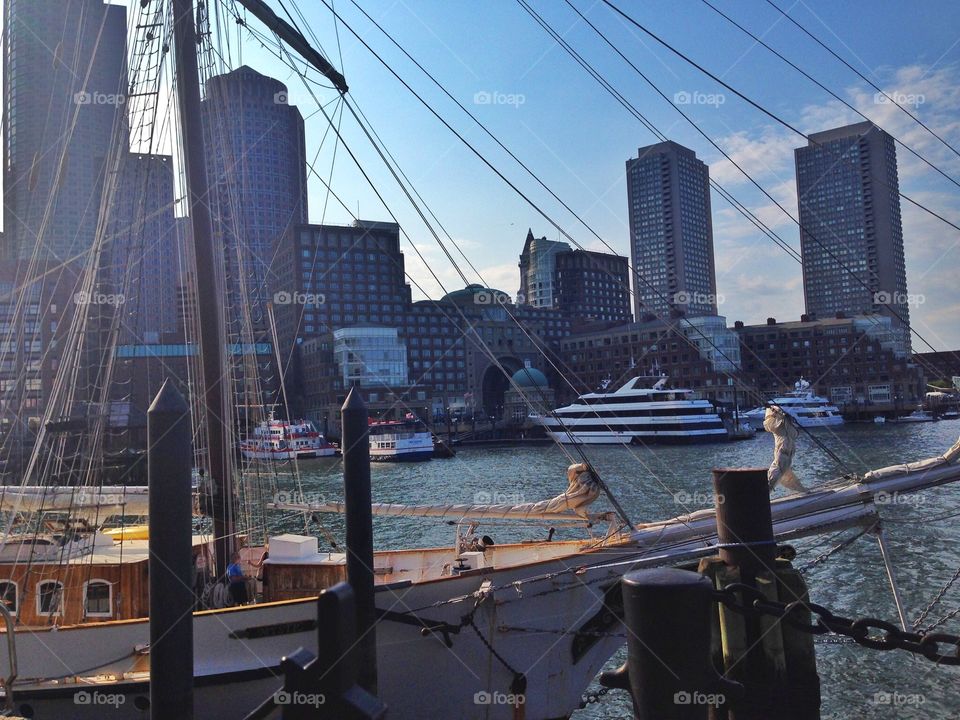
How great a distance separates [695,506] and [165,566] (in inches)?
1033

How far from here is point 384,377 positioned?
103 metres

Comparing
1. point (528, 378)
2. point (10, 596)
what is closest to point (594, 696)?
point (10, 596)

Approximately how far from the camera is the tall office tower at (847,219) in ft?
520

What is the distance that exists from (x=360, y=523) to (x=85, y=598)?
6.32 m

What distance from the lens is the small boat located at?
9329cm

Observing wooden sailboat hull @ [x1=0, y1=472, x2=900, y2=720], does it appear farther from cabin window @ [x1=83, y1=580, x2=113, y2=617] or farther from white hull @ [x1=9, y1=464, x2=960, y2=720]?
cabin window @ [x1=83, y1=580, x2=113, y2=617]

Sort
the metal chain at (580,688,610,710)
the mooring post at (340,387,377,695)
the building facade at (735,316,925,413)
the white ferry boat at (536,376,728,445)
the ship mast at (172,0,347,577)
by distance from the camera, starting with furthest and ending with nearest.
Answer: the building facade at (735,316,925,413), the white ferry boat at (536,376,728,445), the ship mast at (172,0,347,577), the metal chain at (580,688,610,710), the mooring post at (340,387,377,695)

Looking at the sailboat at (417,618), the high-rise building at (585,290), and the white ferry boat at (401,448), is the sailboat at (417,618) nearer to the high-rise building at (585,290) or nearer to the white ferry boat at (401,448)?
the white ferry boat at (401,448)

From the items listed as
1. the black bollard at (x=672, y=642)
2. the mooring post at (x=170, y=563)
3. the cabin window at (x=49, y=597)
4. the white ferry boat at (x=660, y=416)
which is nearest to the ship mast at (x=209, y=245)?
the cabin window at (x=49, y=597)

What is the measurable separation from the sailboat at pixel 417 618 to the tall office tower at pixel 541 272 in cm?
16866

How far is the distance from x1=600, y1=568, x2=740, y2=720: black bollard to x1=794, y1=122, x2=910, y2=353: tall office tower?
166 m

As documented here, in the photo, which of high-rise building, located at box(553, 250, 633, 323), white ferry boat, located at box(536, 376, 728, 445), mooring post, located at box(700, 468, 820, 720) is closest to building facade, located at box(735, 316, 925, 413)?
white ferry boat, located at box(536, 376, 728, 445)

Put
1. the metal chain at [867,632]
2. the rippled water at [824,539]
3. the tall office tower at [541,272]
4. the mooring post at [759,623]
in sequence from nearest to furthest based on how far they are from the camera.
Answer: the metal chain at [867,632] < the mooring post at [759,623] < the rippled water at [824,539] < the tall office tower at [541,272]

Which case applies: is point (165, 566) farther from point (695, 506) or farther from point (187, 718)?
point (695, 506)
